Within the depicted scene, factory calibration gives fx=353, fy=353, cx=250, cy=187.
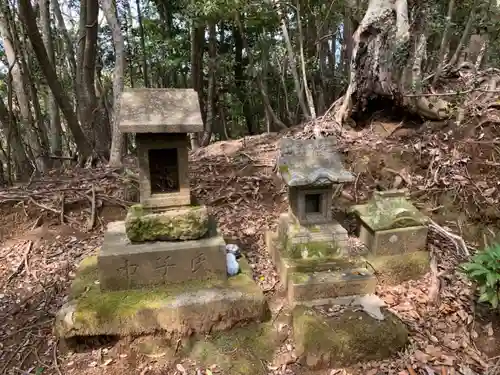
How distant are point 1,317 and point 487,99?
9330 mm

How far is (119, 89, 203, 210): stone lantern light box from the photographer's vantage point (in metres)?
3.70

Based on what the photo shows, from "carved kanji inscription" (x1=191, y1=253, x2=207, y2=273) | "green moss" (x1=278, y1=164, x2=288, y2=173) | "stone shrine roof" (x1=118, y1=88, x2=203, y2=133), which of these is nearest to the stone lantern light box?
"stone shrine roof" (x1=118, y1=88, x2=203, y2=133)

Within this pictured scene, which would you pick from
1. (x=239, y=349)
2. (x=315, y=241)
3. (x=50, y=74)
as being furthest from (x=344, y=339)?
(x=50, y=74)

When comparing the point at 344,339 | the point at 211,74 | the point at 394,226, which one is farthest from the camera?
the point at 211,74

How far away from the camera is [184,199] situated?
425 cm

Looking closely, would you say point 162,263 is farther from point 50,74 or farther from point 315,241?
point 50,74

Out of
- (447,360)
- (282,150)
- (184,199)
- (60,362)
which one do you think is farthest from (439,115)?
(60,362)

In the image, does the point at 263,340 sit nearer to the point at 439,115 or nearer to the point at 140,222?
the point at 140,222

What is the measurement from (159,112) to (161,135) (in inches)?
10.8

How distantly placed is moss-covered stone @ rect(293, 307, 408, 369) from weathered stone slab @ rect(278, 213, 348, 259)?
35.1 inches

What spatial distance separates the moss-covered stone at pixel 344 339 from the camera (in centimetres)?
366

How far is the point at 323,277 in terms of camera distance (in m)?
4.28

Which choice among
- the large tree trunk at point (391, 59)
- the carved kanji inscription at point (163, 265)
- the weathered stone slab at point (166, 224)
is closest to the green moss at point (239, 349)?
the carved kanji inscription at point (163, 265)

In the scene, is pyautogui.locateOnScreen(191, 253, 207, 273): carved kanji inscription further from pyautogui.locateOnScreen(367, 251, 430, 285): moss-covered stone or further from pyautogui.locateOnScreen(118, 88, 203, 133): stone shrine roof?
pyautogui.locateOnScreen(367, 251, 430, 285): moss-covered stone
